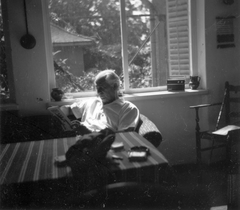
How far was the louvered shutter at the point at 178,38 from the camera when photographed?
3.84ft

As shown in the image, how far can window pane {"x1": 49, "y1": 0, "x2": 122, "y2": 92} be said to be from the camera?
3.13 feet

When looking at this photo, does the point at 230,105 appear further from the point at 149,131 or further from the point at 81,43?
the point at 81,43

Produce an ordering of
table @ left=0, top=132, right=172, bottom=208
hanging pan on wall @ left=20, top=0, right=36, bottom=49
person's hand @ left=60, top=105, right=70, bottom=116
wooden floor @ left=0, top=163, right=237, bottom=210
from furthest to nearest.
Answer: person's hand @ left=60, top=105, right=70, bottom=116 < hanging pan on wall @ left=20, top=0, right=36, bottom=49 < table @ left=0, top=132, right=172, bottom=208 < wooden floor @ left=0, top=163, right=237, bottom=210

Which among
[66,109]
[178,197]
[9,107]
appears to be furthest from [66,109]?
[178,197]

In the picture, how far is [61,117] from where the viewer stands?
109 cm

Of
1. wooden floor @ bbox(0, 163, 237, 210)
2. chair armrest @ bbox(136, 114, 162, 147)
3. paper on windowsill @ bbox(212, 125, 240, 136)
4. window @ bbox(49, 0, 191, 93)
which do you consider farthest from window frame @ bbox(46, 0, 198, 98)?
wooden floor @ bbox(0, 163, 237, 210)

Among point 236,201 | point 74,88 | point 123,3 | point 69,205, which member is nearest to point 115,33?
point 123,3

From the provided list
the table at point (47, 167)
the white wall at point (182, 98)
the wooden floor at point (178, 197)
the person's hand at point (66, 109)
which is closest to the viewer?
the wooden floor at point (178, 197)

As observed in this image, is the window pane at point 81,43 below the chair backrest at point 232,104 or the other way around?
the other way around

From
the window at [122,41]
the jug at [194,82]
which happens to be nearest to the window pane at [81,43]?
the window at [122,41]

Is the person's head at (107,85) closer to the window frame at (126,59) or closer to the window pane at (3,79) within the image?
the window frame at (126,59)

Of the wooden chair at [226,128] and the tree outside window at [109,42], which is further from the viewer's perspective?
the wooden chair at [226,128]

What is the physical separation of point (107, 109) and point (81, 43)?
468mm

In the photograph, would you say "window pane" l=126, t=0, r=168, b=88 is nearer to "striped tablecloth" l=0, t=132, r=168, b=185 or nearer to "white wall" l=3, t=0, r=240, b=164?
"white wall" l=3, t=0, r=240, b=164
